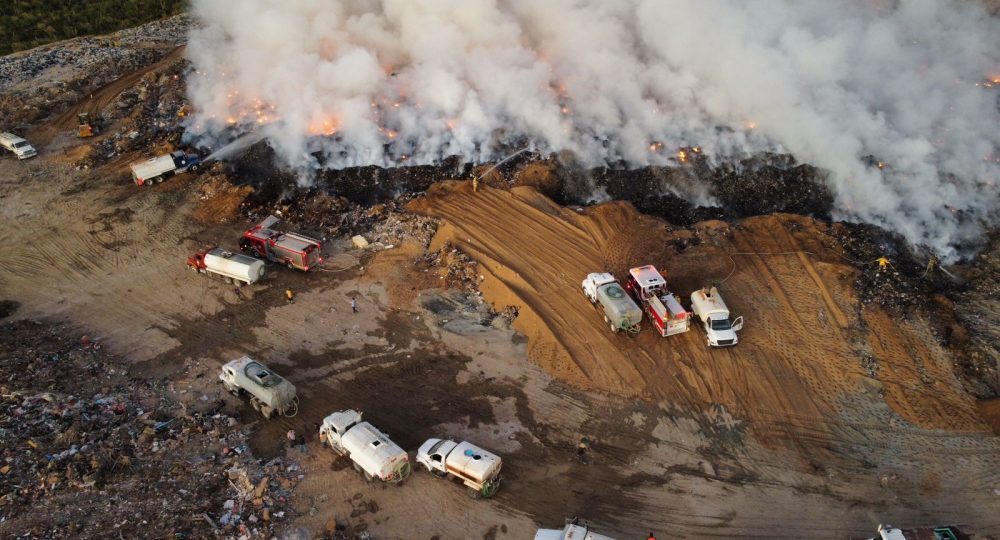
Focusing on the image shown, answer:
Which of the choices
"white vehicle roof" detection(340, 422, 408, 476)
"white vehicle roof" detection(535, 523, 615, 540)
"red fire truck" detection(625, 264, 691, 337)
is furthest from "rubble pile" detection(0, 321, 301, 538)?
"red fire truck" detection(625, 264, 691, 337)

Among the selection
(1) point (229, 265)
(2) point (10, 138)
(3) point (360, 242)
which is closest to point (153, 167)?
(2) point (10, 138)

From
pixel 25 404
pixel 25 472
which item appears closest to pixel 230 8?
pixel 25 404

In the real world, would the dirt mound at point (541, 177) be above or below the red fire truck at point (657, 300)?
above

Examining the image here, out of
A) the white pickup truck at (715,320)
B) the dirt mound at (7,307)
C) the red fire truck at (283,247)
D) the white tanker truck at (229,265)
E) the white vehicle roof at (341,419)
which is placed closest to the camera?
the white vehicle roof at (341,419)

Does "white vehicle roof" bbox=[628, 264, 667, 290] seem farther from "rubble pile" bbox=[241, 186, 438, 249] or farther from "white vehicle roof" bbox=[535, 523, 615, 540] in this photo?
"white vehicle roof" bbox=[535, 523, 615, 540]

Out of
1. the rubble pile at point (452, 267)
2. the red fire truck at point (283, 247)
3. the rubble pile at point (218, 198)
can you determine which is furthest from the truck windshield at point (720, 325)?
the rubble pile at point (218, 198)

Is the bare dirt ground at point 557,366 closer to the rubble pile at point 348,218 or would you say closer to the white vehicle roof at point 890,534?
the rubble pile at point 348,218
